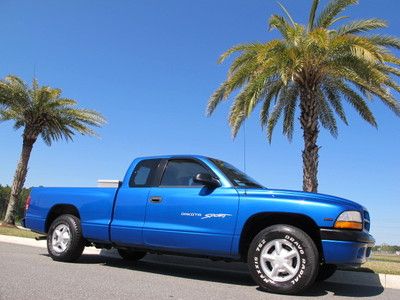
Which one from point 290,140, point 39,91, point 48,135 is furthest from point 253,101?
point 48,135

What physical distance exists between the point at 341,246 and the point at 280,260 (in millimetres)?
769

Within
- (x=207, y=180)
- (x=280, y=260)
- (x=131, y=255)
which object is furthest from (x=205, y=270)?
(x=280, y=260)

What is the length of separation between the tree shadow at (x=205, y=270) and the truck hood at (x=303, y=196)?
47.3 inches

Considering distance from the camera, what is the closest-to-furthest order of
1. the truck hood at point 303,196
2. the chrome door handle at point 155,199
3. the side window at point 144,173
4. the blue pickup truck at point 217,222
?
the blue pickup truck at point 217,222
the truck hood at point 303,196
the chrome door handle at point 155,199
the side window at point 144,173

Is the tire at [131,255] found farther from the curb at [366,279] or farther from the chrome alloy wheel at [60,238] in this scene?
the curb at [366,279]

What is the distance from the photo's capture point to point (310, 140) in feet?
52.1

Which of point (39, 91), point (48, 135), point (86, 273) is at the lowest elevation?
point (86, 273)

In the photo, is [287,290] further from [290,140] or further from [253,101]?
[290,140]

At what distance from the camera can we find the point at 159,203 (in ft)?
22.2

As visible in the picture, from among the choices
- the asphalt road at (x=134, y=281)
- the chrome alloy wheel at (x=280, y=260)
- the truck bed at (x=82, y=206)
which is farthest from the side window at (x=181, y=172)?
the chrome alloy wheel at (x=280, y=260)

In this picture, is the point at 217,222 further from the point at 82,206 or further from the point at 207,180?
the point at 82,206

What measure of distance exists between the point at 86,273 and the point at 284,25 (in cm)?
1170

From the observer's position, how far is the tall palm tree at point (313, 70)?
45.5ft

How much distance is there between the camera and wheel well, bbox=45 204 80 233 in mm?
8141
